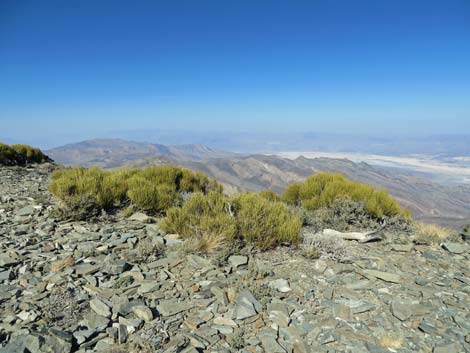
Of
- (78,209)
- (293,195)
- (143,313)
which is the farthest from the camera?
(293,195)

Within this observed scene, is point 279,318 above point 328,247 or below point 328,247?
below

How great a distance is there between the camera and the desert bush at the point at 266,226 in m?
5.25

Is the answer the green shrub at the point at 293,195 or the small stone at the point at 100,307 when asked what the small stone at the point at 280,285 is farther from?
the green shrub at the point at 293,195

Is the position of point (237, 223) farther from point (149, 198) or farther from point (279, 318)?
→ point (149, 198)

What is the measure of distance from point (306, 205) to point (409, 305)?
4.69 meters

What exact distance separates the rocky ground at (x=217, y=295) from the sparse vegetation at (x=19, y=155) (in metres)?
10.8

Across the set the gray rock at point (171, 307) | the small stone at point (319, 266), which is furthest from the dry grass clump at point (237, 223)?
the gray rock at point (171, 307)

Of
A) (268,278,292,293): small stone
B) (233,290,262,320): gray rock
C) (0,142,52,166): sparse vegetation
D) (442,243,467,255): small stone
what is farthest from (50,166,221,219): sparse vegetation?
(0,142,52,166): sparse vegetation

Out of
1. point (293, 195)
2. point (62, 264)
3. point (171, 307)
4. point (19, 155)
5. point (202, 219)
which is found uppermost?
point (19, 155)

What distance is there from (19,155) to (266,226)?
15.8 m

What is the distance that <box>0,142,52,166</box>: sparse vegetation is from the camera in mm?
14087

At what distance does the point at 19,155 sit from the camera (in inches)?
607

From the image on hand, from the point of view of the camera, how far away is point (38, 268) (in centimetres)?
405

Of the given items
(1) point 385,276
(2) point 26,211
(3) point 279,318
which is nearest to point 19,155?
(2) point 26,211
